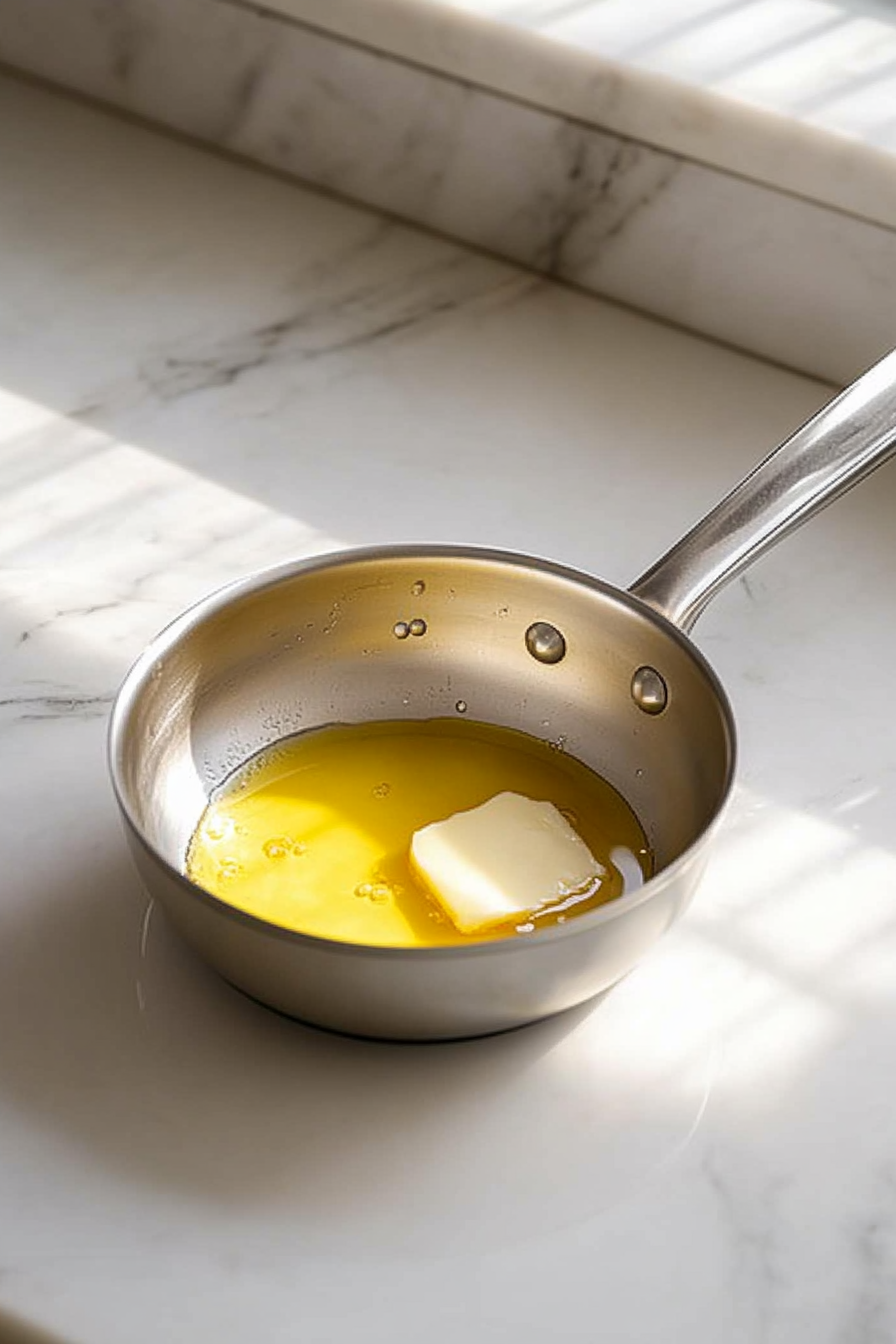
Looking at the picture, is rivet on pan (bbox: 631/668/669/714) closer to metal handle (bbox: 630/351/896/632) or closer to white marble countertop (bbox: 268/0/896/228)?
metal handle (bbox: 630/351/896/632)

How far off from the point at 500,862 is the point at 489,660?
14 cm

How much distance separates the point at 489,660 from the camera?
0.84m

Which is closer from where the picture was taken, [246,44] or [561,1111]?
[561,1111]

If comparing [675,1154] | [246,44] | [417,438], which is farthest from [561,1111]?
[246,44]

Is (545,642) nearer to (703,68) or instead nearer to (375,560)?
(375,560)

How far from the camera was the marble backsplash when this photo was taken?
107cm

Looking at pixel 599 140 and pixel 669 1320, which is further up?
pixel 599 140

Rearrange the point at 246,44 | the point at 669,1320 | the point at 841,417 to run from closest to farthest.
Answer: the point at 669,1320 < the point at 841,417 < the point at 246,44

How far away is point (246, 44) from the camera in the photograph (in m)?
1.23

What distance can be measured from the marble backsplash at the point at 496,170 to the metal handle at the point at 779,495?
0.72ft

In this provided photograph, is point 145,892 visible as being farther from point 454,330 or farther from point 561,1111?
point 454,330

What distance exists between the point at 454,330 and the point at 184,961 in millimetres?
502

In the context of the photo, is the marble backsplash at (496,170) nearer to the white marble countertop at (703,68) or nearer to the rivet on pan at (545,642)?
the white marble countertop at (703,68)

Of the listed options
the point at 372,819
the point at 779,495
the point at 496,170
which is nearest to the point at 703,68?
the point at 496,170
